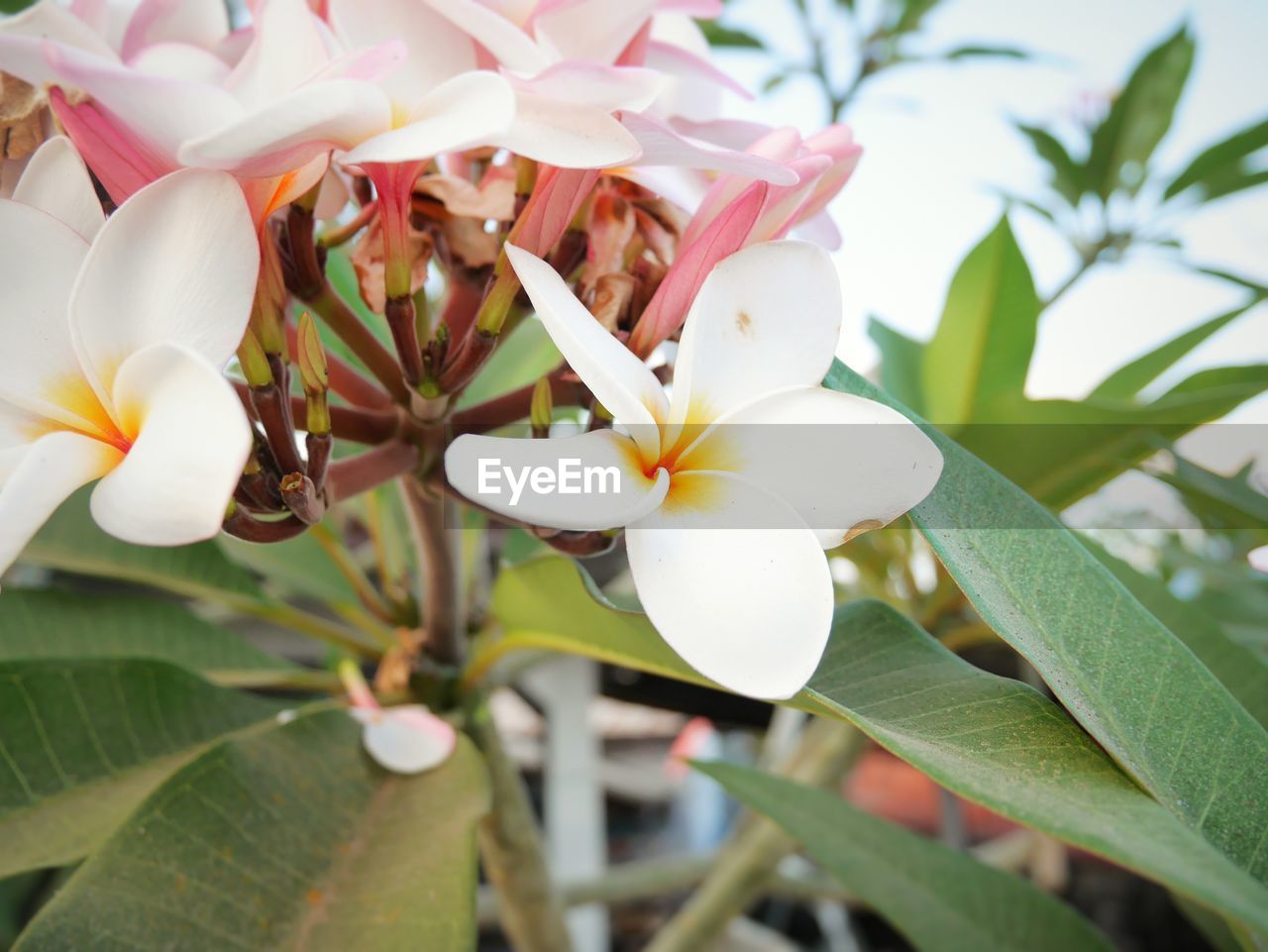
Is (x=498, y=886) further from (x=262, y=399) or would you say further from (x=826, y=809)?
(x=262, y=399)

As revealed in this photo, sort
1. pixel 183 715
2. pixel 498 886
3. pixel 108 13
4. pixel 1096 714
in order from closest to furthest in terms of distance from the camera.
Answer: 1. pixel 1096 714
2. pixel 108 13
3. pixel 183 715
4. pixel 498 886

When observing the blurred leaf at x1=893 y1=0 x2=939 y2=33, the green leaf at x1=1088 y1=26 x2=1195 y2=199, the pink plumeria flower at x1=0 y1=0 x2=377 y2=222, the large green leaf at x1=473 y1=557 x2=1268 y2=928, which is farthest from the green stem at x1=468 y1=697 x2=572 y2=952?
the blurred leaf at x1=893 y1=0 x2=939 y2=33

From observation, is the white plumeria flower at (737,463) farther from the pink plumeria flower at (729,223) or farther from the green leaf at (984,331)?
the green leaf at (984,331)

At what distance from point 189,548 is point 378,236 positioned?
1.25 ft

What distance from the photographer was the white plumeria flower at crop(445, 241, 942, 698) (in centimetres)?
23

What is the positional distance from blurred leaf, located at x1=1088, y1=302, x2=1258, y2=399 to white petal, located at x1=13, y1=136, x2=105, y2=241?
0.65 meters

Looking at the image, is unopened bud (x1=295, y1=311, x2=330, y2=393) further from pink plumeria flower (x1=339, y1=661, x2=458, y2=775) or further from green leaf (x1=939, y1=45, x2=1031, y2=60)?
green leaf (x1=939, y1=45, x2=1031, y2=60)

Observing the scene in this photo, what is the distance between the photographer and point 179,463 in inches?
8.0

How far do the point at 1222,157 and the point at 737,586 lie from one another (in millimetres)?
1165

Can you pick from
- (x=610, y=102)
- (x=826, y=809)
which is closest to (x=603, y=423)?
(x=610, y=102)

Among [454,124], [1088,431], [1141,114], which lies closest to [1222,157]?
[1141,114]

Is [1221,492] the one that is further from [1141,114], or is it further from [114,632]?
[1141,114]

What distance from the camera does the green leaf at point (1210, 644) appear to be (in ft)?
1.58

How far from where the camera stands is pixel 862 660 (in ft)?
1.09
